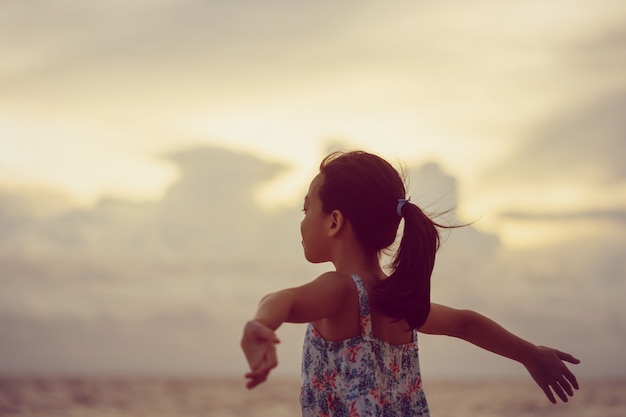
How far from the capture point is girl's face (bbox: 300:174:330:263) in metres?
3.54

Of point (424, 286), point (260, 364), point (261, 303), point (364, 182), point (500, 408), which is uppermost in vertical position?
point (500, 408)

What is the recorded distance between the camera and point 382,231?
3.53 metres

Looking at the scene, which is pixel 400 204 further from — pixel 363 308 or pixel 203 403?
pixel 203 403

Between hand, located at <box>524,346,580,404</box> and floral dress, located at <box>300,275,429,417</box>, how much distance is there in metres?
0.73

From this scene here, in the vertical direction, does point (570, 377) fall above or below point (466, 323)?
below

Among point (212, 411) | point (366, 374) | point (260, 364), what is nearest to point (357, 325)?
point (366, 374)

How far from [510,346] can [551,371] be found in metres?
0.24

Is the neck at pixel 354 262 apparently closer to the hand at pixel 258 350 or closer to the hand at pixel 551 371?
the hand at pixel 258 350

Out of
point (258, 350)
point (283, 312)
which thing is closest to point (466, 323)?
point (283, 312)

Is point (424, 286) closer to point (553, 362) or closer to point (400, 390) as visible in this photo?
point (400, 390)

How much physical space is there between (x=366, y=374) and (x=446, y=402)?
31423mm

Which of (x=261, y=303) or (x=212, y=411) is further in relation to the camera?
(x=212, y=411)

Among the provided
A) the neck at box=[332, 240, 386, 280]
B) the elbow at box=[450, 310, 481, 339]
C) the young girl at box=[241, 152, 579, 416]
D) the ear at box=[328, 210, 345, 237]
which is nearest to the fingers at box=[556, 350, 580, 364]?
the elbow at box=[450, 310, 481, 339]

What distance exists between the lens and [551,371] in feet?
13.2
